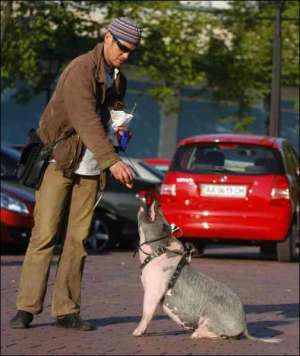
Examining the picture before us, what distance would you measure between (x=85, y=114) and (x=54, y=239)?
1.54ft

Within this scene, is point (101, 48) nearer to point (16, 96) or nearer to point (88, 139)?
point (88, 139)

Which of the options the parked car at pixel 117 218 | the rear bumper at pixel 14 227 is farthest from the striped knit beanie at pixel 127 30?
the parked car at pixel 117 218

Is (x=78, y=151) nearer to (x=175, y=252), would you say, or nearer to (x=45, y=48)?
(x=175, y=252)

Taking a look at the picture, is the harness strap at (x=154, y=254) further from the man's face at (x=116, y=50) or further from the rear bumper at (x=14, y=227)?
the rear bumper at (x=14, y=227)

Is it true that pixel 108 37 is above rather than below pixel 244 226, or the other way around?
above

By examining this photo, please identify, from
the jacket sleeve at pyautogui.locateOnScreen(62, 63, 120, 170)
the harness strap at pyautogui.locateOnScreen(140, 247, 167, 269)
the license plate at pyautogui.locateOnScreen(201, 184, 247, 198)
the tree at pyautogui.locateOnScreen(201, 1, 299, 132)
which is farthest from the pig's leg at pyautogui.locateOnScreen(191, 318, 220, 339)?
the tree at pyautogui.locateOnScreen(201, 1, 299, 132)

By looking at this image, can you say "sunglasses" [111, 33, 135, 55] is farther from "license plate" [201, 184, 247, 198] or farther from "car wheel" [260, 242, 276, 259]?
"car wheel" [260, 242, 276, 259]

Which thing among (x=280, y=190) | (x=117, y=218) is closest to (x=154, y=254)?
(x=280, y=190)

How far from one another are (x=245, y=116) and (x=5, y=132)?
9174 millimetres

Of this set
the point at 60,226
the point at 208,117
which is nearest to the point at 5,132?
the point at 208,117

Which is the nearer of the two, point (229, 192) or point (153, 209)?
point (153, 209)

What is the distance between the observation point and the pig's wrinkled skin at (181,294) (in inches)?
70.1

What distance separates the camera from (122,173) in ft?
6.15

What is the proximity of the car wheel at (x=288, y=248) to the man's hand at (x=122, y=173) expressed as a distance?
44.9 ft
